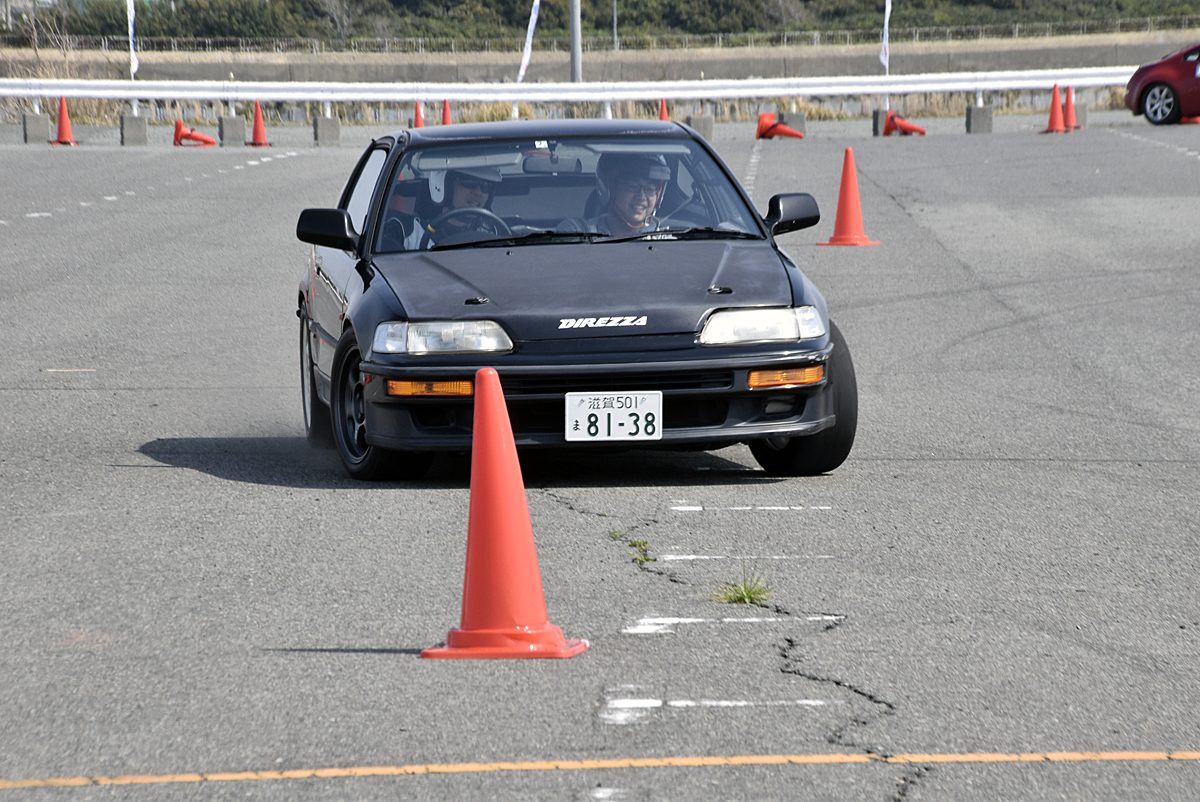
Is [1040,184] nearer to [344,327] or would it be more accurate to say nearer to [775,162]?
[775,162]

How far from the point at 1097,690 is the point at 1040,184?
17.5 metres

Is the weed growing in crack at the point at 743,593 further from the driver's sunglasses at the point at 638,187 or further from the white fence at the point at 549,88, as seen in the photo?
the white fence at the point at 549,88

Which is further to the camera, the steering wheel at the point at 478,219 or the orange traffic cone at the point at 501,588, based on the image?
the steering wheel at the point at 478,219

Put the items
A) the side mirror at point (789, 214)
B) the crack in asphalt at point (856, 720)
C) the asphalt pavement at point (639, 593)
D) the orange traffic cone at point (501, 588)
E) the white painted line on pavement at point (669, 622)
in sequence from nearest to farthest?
the crack in asphalt at point (856, 720)
the asphalt pavement at point (639, 593)
the orange traffic cone at point (501, 588)
the white painted line on pavement at point (669, 622)
the side mirror at point (789, 214)

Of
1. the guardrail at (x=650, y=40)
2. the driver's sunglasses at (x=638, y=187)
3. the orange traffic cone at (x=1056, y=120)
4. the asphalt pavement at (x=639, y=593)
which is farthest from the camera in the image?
the guardrail at (x=650, y=40)

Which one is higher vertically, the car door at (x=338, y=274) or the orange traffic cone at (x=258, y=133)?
the car door at (x=338, y=274)

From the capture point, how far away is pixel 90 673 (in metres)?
4.87

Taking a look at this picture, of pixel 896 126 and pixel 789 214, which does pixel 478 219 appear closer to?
pixel 789 214

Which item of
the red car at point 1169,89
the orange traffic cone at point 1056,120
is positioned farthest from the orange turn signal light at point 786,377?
the red car at point 1169,89

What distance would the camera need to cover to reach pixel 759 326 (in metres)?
7.18

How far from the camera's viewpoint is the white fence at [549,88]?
36219mm

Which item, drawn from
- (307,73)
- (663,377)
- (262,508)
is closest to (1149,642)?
(663,377)

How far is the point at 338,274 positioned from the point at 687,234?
1557 millimetres

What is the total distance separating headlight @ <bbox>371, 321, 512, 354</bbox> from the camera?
23.1ft
